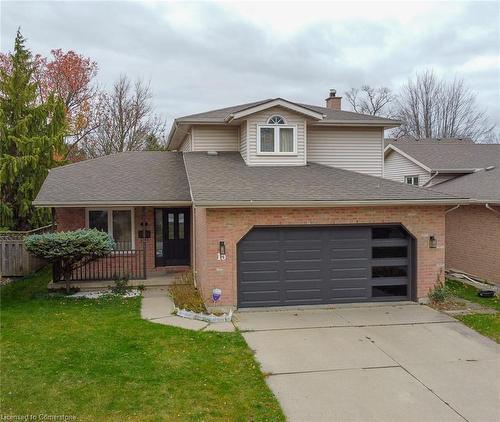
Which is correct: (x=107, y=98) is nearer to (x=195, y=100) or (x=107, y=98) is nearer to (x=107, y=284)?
(x=195, y=100)

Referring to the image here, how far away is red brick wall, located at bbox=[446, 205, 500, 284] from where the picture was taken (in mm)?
13281

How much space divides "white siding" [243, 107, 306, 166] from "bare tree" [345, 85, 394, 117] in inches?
1347

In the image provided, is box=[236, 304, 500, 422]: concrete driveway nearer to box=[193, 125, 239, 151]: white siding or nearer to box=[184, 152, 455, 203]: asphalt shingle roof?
box=[184, 152, 455, 203]: asphalt shingle roof

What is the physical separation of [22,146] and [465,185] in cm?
1586

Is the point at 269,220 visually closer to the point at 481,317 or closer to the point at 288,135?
the point at 288,135

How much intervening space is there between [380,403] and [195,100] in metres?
35.7

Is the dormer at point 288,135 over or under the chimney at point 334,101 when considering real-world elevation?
under

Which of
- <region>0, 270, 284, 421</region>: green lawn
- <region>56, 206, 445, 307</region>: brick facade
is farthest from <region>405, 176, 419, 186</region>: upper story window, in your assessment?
<region>0, 270, 284, 421</region>: green lawn

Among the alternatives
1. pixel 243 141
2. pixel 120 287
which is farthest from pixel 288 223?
pixel 120 287

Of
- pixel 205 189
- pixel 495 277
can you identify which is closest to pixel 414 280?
pixel 495 277

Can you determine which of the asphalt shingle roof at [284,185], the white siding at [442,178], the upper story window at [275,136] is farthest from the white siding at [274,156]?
the white siding at [442,178]

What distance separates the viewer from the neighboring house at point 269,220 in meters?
10.2

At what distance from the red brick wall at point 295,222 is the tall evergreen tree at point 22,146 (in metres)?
8.88

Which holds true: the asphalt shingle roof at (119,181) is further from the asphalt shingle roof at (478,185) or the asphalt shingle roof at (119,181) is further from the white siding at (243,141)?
the asphalt shingle roof at (478,185)
